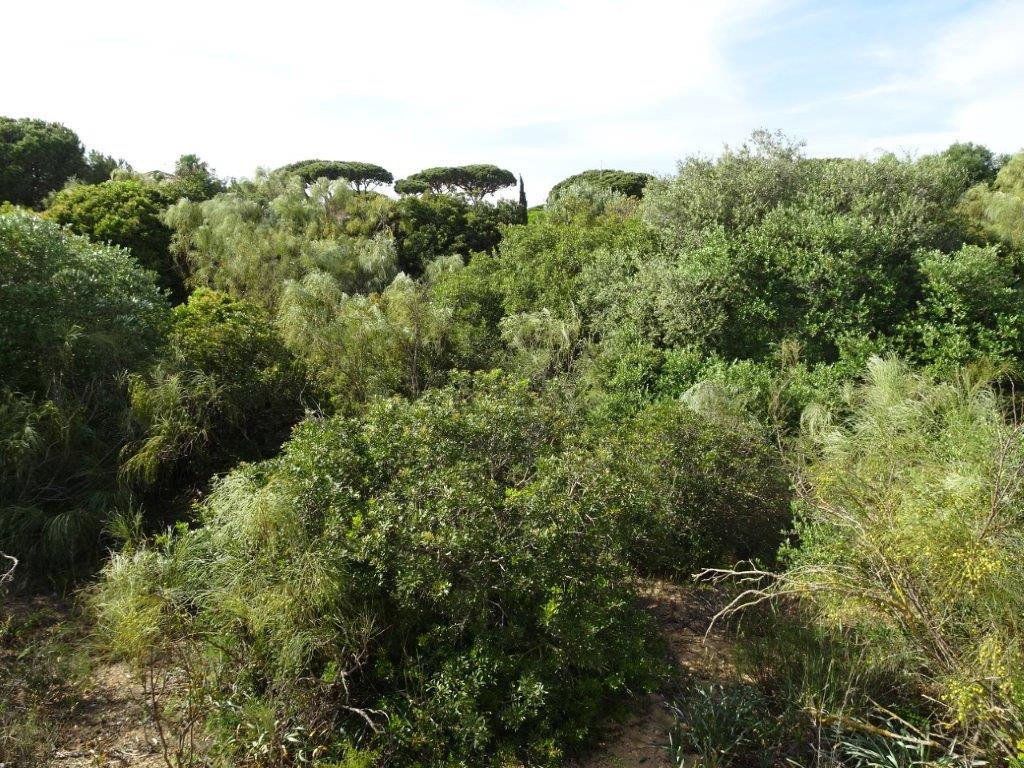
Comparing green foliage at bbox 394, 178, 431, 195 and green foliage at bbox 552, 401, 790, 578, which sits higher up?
green foliage at bbox 394, 178, 431, 195

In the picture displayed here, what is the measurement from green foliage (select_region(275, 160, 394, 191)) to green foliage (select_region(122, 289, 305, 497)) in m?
24.4

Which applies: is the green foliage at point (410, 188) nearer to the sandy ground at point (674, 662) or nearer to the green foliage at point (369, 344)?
the green foliage at point (369, 344)

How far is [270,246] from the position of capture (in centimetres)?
1421

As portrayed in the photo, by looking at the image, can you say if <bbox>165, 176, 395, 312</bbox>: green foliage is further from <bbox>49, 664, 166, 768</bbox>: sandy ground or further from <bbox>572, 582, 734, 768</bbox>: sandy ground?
<bbox>572, 582, 734, 768</bbox>: sandy ground

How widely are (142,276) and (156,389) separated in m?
2.51

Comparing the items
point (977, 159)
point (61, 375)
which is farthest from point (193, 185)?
point (977, 159)

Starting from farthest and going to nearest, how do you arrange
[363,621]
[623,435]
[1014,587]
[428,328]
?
[428,328]
[623,435]
[363,621]
[1014,587]

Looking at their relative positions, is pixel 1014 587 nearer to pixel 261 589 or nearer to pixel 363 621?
pixel 363 621

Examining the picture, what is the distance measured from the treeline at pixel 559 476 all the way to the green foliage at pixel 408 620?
0.02 meters

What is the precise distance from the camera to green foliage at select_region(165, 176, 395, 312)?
45.2 feet

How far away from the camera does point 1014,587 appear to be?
358 centimetres

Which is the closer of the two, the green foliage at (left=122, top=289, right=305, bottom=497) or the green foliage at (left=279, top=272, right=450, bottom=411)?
the green foliage at (left=122, top=289, right=305, bottom=497)

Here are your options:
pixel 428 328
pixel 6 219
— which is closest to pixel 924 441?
pixel 428 328

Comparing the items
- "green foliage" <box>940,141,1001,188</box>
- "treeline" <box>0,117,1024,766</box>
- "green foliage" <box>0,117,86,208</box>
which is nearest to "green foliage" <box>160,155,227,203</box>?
"green foliage" <box>0,117,86,208</box>
